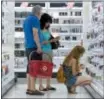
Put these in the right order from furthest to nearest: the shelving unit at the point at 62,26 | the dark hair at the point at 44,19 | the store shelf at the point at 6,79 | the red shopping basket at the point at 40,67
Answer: the shelving unit at the point at 62,26 < the store shelf at the point at 6,79 < the dark hair at the point at 44,19 < the red shopping basket at the point at 40,67

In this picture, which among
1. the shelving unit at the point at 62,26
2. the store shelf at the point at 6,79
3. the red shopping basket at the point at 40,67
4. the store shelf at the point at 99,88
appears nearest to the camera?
the store shelf at the point at 99,88

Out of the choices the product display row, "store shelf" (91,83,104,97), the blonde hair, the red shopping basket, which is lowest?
"store shelf" (91,83,104,97)

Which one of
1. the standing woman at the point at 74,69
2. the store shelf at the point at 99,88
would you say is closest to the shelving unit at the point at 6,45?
the standing woman at the point at 74,69

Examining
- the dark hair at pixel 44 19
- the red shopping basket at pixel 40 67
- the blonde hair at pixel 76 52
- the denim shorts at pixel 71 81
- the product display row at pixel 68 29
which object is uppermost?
the dark hair at pixel 44 19

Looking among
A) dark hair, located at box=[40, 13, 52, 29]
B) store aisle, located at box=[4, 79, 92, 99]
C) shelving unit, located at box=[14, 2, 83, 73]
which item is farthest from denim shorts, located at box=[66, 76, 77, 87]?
shelving unit, located at box=[14, 2, 83, 73]

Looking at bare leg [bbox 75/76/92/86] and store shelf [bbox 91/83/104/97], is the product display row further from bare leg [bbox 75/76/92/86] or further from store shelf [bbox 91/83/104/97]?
bare leg [bbox 75/76/92/86]

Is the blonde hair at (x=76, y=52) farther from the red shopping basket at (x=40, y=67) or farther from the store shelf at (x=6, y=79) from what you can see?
the store shelf at (x=6, y=79)

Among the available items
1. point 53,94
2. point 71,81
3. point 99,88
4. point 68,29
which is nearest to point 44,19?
point 71,81

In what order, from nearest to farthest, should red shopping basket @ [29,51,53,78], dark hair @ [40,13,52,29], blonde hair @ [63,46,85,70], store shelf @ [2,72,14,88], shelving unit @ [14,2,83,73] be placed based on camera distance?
red shopping basket @ [29,51,53,78]
blonde hair @ [63,46,85,70]
dark hair @ [40,13,52,29]
store shelf @ [2,72,14,88]
shelving unit @ [14,2,83,73]

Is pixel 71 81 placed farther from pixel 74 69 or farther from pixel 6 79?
pixel 6 79

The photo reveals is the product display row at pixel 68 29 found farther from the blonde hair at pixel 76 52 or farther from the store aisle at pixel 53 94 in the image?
the blonde hair at pixel 76 52

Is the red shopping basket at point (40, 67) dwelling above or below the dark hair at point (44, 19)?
below

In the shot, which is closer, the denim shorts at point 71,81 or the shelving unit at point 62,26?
the denim shorts at point 71,81

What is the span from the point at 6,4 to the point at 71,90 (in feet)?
5.30
